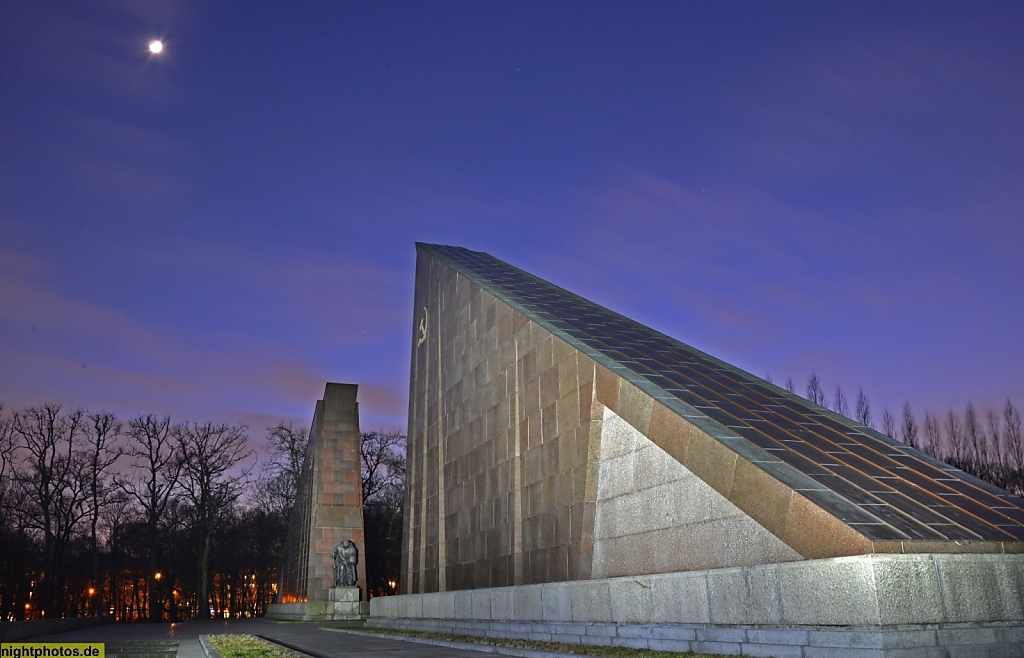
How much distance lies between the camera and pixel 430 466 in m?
19.0

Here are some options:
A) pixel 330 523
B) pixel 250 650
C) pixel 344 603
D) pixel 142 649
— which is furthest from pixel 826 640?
pixel 330 523

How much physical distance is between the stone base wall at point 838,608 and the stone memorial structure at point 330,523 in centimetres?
2207

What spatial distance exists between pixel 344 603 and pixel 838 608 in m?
25.2

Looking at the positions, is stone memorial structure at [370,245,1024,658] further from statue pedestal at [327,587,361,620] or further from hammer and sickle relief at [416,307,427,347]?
statue pedestal at [327,587,361,620]

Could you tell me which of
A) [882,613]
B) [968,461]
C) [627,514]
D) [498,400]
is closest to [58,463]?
[498,400]

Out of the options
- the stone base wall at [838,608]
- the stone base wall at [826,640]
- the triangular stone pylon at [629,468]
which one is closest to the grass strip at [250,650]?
the triangular stone pylon at [629,468]

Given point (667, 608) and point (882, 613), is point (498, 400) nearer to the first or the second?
point (667, 608)

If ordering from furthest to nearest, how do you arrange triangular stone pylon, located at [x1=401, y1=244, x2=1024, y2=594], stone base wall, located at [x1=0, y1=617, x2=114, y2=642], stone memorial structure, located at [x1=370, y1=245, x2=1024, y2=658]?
stone base wall, located at [x1=0, y1=617, x2=114, y2=642] < triangular stone pylon, located at [x1=401, y1=244, x2=1024, y2=594] < stone memorial structure, located at [x1=370, y1=245, x2=1024, y2=658]

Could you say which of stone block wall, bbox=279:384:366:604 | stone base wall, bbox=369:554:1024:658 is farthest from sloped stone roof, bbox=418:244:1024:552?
stone block wall, bbox=279:384:366:604

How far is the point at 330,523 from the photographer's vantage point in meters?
31.7

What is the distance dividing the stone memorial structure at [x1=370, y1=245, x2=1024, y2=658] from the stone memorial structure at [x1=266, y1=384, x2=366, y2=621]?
12769mm

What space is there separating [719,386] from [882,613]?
15.3ft

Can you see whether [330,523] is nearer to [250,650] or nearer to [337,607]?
[337,607]

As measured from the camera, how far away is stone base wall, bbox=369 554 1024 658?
19.8 ft
